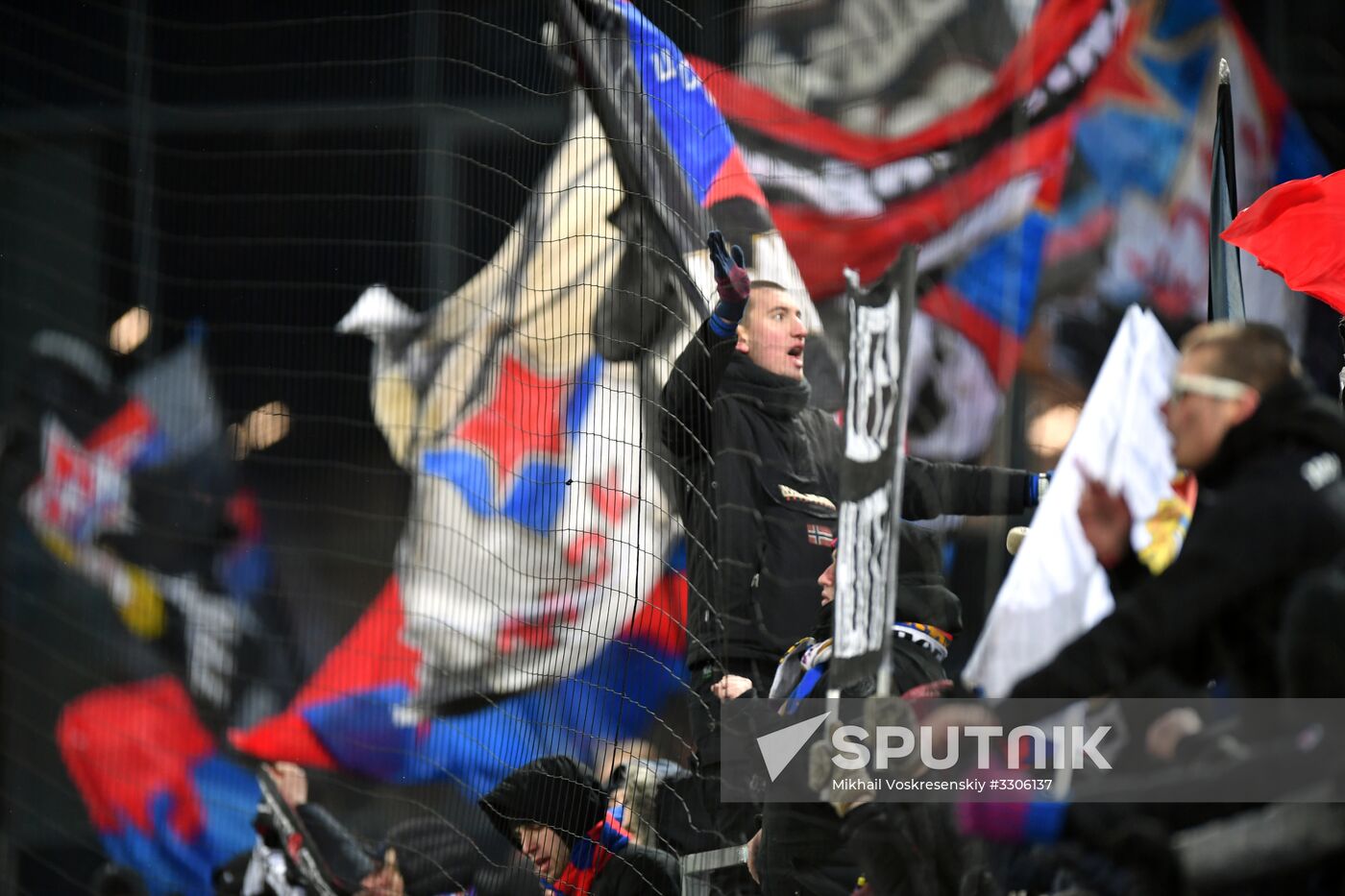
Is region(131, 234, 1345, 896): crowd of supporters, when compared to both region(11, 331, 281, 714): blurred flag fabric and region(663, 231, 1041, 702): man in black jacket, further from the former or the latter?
region(11, 331, 281, 714): blurred flag fabric

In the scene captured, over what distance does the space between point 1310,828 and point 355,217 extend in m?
3.56

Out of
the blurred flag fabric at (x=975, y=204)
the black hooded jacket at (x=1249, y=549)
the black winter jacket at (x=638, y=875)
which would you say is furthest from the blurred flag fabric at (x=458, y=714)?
the black hooded jacket at (x=1249, y=549)

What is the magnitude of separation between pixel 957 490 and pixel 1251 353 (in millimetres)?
655

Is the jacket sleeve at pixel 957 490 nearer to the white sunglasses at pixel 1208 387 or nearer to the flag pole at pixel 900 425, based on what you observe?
the flag pole at pixel 900 425

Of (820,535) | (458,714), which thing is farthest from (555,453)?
(820,535)

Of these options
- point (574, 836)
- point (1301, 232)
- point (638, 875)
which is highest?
point (1301, 232)

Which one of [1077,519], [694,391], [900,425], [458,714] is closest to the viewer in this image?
[1077,519]

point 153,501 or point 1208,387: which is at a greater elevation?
point 153,501

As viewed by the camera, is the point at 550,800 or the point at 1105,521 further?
the point at 550,800

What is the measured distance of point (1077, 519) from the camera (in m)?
2.71

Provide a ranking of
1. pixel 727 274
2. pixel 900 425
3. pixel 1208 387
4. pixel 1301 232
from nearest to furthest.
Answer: pixel 1208 387 < pixel 900 425 < pixel 1301 232 < pixel 727 274

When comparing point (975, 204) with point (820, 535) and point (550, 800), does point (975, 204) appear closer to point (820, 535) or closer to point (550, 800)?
point (820, 535)

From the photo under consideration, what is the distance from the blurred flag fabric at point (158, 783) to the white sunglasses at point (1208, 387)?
3509mm

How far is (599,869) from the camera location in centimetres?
383
